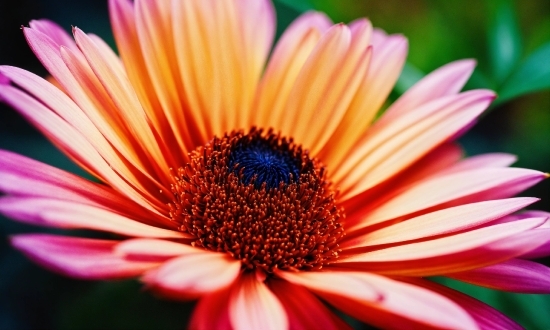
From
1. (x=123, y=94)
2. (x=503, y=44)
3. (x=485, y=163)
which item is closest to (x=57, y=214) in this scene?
(x=123, y=94)

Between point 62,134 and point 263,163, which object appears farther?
point 263,163

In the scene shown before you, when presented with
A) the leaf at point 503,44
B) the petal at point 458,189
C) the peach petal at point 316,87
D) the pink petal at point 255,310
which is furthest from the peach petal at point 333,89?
the pink petal at point 255,310

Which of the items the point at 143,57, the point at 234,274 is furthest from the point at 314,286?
the point at 143,57

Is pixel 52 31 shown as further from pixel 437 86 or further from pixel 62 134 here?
pixel 437 86

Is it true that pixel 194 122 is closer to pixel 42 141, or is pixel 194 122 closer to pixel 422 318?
pixel 42 141

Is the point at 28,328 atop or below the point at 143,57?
below

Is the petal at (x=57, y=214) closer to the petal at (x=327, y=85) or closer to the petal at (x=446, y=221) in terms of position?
the petal at (x=446, y=221)
